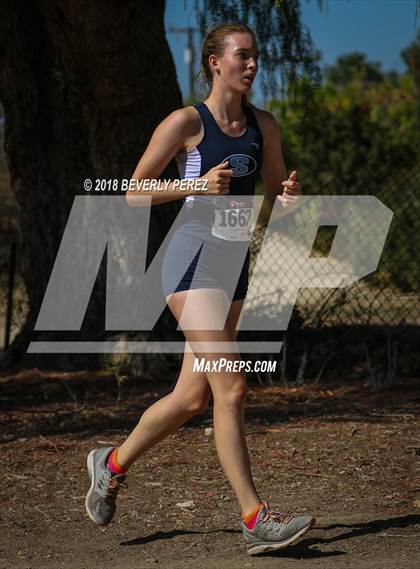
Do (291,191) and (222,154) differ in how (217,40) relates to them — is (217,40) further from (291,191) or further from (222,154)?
(291,191)

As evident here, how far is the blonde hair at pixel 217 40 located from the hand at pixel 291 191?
39cm

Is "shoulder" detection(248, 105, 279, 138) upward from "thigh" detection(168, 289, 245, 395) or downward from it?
upward

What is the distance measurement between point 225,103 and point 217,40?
0.28 m

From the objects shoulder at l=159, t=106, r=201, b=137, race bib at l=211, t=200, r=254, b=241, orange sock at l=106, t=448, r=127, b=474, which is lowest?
orange sock at l=106, t=448, r=127, b=474

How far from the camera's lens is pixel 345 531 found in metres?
4.49

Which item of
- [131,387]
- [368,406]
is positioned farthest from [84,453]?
[368,406]

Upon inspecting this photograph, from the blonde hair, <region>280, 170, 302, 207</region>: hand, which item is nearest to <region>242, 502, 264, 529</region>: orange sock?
<region>280, 170, 302, 207</region>: hand

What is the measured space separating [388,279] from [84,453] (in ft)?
14.2

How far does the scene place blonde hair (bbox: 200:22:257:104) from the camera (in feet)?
14.1

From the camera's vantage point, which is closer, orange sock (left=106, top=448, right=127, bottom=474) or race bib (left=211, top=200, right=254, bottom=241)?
race bib (left=211, top=200, right=254, bottom=241)

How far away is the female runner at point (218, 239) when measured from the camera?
411cm

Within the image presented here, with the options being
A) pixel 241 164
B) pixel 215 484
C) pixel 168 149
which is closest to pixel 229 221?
pixel 241 164

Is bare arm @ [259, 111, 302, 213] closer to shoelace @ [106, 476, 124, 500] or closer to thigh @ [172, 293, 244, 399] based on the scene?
thigh @ [172, 293, 244, 399]

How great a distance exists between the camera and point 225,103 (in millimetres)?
4262
